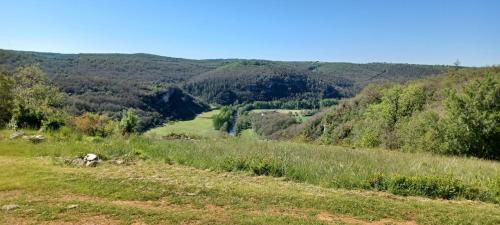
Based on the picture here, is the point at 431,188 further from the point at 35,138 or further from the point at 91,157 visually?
the point at 35,138

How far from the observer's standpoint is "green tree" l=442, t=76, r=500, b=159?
30.2 meters

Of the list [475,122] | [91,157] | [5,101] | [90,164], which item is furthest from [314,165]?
[475,122]

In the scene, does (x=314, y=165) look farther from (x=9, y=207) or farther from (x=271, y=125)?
(x=271, y=125)

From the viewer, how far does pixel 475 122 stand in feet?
100

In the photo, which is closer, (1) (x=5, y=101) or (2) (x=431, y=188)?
(2) (x=431, y=188)

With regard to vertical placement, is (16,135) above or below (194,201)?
below

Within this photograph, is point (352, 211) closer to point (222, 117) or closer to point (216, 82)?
point (222, 117)

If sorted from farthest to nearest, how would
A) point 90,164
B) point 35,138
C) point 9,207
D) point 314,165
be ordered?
1. point 35,138
2. point 314,165
3. point 90,164
4. point 9,207

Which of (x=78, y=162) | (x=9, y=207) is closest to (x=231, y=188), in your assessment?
(x=9, y=207)

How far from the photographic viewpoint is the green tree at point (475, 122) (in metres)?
30.2

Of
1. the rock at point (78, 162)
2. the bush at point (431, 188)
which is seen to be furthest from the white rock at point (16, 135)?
the bush at point (431, 188)

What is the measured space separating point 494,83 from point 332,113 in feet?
198

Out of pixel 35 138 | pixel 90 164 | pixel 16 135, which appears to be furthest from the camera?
pixel 16 135

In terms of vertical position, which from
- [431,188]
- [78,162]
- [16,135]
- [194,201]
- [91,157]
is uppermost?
[431,188]
